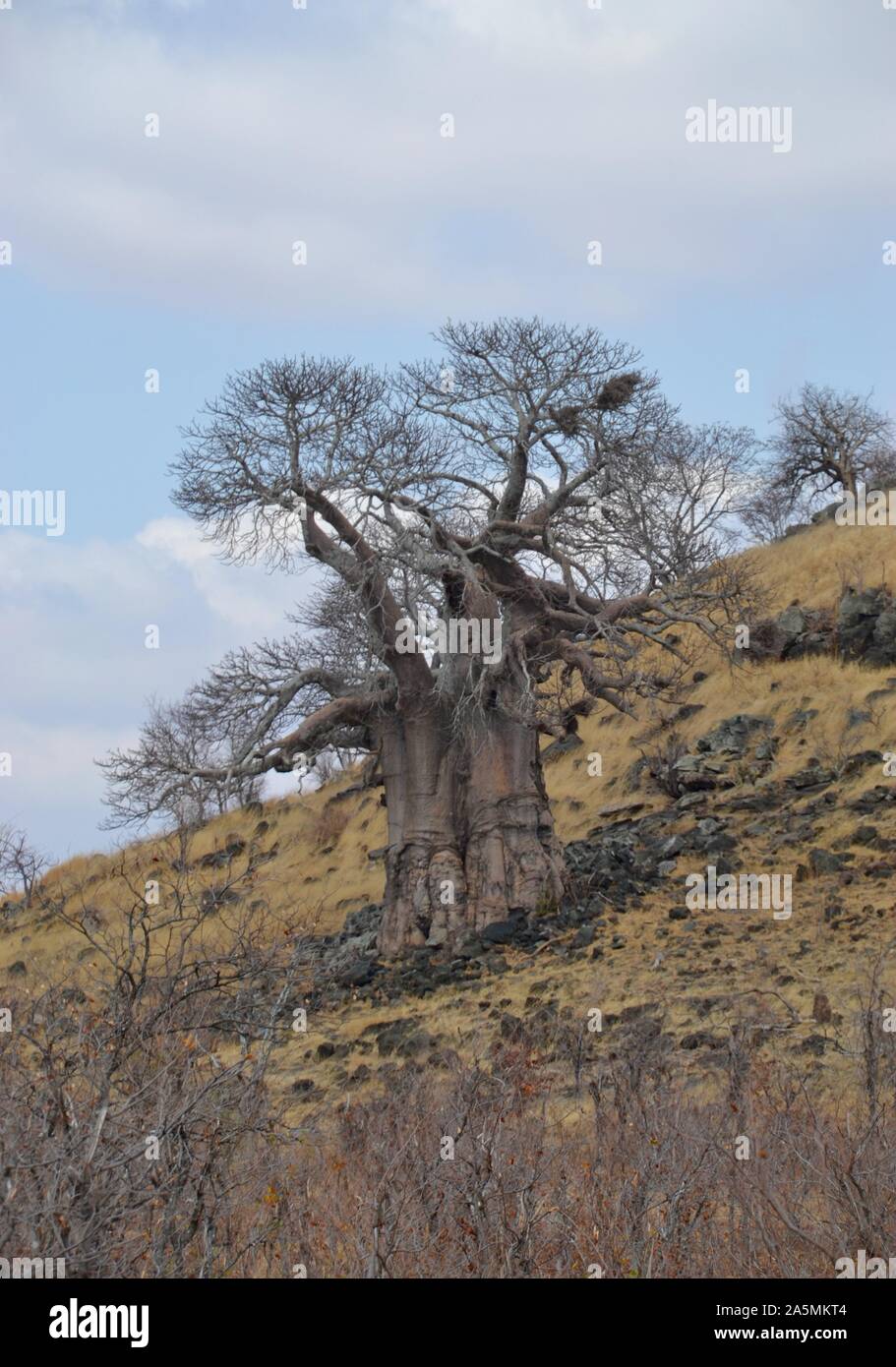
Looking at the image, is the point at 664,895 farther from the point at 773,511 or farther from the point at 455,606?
the point at 773,511

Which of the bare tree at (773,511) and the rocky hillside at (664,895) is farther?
the bare tree at (773,511)

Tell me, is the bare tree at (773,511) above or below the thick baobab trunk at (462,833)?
above

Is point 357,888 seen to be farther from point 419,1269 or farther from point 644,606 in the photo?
point 419,1269

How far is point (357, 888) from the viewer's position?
25234 mm

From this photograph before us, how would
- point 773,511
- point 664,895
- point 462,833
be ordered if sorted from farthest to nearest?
point 773,511
point 462,833
point 664,895

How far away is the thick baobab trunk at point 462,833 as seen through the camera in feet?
59.8

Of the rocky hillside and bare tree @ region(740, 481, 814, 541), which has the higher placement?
bare tree @ region(740, 481, 814, 541)

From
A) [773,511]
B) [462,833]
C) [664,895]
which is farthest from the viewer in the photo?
[773,511]

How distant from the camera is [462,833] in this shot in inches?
741

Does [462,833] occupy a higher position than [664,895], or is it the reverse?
[462,833]

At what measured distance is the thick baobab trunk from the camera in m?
18.2

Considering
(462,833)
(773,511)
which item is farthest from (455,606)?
(773,511)

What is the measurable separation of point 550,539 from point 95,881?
17683 millimetres
